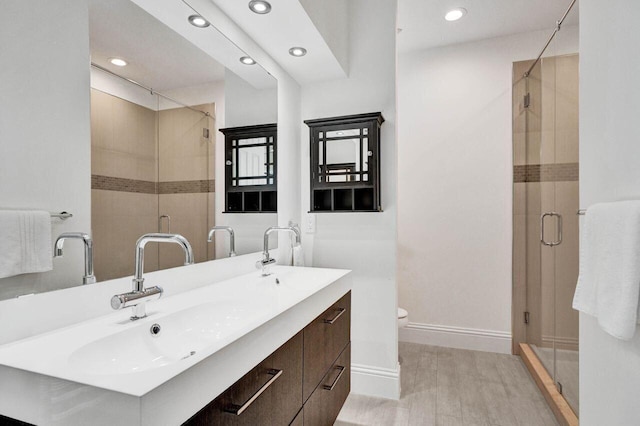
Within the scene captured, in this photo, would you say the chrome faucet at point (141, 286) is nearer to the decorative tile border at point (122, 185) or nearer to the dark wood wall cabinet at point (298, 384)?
the decorative tile border at point (122, 185)

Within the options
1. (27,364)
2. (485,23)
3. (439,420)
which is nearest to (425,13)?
(485,23)

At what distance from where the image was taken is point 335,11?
202cm

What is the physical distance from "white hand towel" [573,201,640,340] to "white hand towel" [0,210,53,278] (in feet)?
5.67

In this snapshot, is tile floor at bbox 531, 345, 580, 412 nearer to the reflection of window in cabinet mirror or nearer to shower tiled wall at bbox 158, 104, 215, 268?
the reflection of window in cabinet mirror

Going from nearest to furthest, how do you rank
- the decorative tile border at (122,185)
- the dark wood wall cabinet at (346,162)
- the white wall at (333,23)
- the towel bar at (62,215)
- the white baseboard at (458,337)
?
the towel bar at (62,215), the decorative tile border at (122,185), the white wall at (333,23), the dark wood wall cabinet at (346,162), the white baseboard at (458,337)

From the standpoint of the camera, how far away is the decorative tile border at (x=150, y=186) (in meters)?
1.09

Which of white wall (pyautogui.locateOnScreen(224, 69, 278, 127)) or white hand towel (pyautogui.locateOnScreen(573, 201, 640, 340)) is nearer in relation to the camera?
white hand towel (pyautogui.locateOnScreen(573, 201, 640, 340))

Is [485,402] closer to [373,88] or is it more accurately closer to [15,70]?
[373,88]

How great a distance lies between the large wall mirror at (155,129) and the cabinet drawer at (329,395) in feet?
2.48

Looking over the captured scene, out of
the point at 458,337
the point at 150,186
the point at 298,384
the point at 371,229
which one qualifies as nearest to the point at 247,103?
the point at 150,186

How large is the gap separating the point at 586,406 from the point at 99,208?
2074mm

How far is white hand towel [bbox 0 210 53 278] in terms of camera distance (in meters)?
0.85

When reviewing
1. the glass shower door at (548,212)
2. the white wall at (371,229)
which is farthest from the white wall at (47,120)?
the glass shower door at (548,212)

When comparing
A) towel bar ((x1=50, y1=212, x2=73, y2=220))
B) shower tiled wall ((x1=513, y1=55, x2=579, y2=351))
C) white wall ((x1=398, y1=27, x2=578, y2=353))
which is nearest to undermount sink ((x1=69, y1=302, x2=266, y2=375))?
towel bar ((x1=50, y1=212, x2=73, y2=220))
